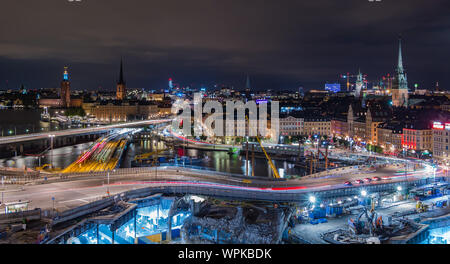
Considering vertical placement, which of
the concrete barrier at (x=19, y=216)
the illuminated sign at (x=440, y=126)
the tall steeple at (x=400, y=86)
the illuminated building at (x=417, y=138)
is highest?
the tall steeple at (x=400, y=86)

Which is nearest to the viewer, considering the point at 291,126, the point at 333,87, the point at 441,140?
the point at 441,140

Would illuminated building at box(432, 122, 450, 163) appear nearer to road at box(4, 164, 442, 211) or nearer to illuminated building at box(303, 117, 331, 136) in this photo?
road at box(4, 164, 442, 211)

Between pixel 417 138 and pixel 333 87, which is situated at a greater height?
pixel 333 87

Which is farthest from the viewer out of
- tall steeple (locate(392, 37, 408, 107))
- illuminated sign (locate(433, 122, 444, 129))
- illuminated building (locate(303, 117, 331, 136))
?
tall steeple (locate(392, 37, 408, 107))

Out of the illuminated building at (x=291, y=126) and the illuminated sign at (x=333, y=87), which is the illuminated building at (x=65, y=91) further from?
the illuminated sign at (x=333, y=87)

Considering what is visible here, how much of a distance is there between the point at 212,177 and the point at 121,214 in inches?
230

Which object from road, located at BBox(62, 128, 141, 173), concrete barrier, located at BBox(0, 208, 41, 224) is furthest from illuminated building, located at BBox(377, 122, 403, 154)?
concrete barrier, located at BBox(0, 208, 41, 224)

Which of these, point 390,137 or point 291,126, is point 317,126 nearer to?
point 291,126

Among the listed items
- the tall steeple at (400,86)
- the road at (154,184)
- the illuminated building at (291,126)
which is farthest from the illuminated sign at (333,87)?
the road at (154,184)

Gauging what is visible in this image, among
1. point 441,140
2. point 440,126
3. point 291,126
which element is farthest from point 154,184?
point 291,126

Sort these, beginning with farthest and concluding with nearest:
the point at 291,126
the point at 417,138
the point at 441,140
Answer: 1. the point at 291,126
2. the point at 417,138
3. the point at 441,140

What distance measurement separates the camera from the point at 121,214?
8.93 m

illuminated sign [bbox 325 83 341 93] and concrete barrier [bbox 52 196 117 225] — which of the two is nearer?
concrete barrier [bbox 52 196 117 225]
